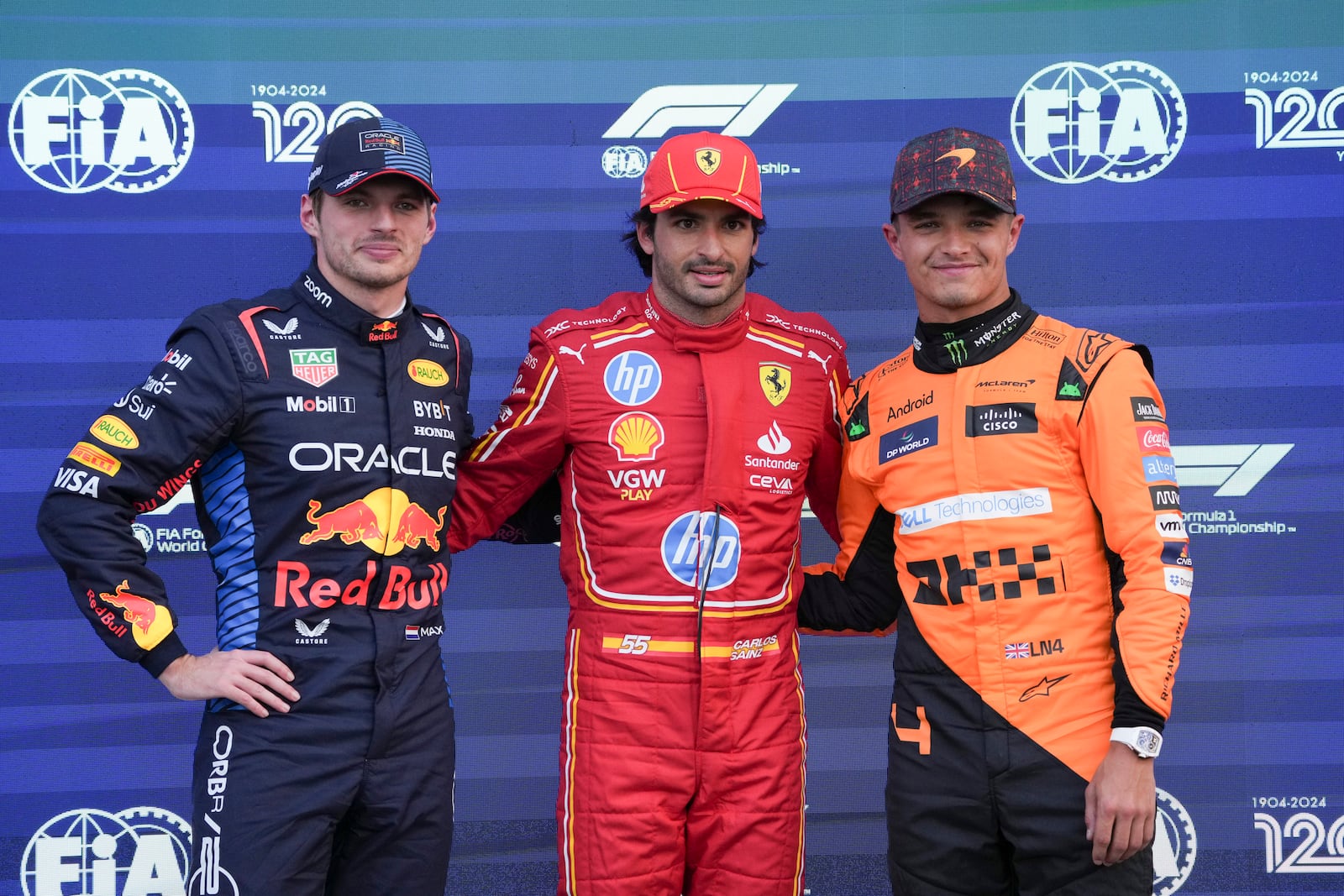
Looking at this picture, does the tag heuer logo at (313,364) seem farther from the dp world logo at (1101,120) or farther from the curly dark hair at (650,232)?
the dp world logo at (1101,120)

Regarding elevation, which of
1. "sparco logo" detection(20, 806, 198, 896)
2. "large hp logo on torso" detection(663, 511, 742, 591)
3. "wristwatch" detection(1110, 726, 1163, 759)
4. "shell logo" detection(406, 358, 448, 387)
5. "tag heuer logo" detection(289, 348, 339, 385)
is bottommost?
"sparco logo" detection(20, 806, 198, 896)

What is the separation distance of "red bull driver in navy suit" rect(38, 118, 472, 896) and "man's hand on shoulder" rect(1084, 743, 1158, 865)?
1216mm

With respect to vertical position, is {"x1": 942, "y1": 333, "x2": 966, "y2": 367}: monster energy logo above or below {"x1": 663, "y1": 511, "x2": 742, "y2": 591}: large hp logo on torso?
above

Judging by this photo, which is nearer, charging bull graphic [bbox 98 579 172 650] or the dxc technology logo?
charging bull graphic [bbox 98 579 172 650]

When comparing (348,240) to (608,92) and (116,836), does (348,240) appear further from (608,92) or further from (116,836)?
(116,836)

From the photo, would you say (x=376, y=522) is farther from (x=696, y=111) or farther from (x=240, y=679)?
(x=696, y=111)

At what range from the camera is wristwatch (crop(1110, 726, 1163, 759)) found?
6.09 ft

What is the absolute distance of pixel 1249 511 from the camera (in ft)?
9.86

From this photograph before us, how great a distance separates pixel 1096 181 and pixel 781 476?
141 cm

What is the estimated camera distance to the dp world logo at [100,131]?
9.59ft

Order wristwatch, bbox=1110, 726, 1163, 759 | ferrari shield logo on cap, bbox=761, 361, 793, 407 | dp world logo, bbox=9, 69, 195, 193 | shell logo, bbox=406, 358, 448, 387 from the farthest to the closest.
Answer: dp world logo, bbox=9, 69, 195, 193, ferrari shield logo on cap, bbox=761, 361, 793, 407, shell logo, bbox=406, 358, 448, 387, wristwatch, bbox=1110, 726, 1163, 759

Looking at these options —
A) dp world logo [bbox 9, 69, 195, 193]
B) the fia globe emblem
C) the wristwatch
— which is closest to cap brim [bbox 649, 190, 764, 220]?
the wristwatch

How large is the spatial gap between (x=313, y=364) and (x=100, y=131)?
138 centimetres

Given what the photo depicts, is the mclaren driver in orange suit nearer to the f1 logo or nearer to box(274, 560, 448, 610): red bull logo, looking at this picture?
the f1 logo
